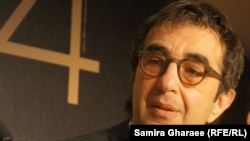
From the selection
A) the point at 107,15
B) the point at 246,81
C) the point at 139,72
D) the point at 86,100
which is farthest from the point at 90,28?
the point at 139,72

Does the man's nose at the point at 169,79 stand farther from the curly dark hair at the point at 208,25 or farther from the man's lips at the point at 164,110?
the curly dark hair at the point at 208,25

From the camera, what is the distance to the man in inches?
40.8

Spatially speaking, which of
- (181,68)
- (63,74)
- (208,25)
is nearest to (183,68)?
(181,68)

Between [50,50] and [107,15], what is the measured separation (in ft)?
1.15

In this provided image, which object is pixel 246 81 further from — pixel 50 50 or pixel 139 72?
pixel 139 72

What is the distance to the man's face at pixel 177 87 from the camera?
1.02 meters

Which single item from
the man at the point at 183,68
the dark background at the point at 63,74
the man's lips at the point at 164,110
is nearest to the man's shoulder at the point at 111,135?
the man at the point at 183,68

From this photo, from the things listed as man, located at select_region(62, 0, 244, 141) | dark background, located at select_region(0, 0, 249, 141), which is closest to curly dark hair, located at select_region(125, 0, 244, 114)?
man, located at select_region(62, 0, 244, 141)

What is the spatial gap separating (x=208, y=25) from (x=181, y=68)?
17cm

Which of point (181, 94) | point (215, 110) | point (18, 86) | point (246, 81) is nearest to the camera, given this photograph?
point (181, 94)

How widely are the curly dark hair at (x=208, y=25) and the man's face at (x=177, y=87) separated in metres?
0.02

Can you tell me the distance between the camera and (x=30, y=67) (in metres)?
1.84

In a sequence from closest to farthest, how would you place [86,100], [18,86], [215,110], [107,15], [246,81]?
[215,110] → [18,86] → [86,100] → [107,15] → [246,81]

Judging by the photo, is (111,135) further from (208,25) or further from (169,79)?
(208,25)
